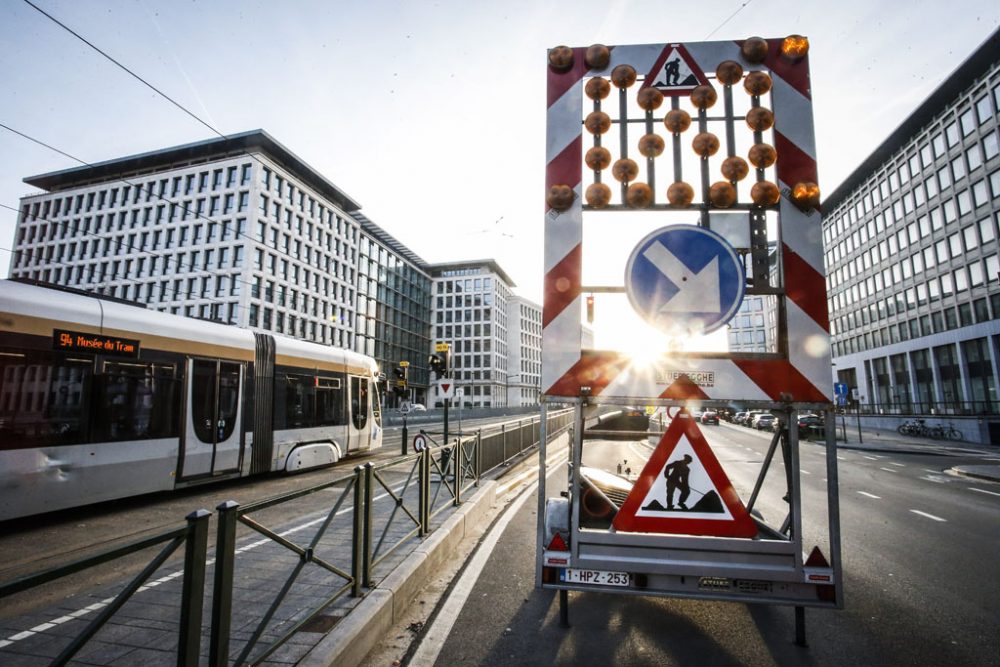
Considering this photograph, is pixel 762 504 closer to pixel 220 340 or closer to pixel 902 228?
pixel 220 340

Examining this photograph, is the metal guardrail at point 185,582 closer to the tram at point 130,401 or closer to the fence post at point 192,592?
the fence post at point 192,592

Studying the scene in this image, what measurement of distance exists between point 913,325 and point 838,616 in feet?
170

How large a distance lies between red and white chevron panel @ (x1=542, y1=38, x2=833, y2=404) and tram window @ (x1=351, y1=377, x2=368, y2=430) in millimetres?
11720

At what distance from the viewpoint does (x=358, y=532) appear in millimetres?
4055

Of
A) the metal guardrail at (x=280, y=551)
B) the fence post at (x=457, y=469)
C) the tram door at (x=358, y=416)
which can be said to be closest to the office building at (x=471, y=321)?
the tram door at (x=358, y=416)

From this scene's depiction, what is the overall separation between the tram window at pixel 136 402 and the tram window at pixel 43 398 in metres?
0.25

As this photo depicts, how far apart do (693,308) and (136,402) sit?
875cm

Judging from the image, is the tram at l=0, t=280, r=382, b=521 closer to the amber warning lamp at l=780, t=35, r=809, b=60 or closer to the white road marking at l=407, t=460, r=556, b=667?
the white road marking at l=407, t=460, r=556, b=667

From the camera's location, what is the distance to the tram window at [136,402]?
7.62 meters

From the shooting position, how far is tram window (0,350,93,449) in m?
6.45

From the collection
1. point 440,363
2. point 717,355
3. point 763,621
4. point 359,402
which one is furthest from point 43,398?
point 763,621

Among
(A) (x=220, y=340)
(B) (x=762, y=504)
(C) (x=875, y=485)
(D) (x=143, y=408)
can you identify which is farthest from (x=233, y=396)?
(C) (x=875, y=485)

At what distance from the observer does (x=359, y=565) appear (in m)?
4.08

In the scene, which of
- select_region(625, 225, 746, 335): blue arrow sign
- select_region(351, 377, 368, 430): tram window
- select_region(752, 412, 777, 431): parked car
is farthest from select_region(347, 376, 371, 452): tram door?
select_region(752, 412, 777, 431): parked car
